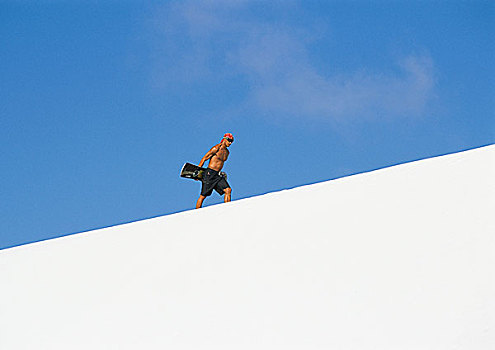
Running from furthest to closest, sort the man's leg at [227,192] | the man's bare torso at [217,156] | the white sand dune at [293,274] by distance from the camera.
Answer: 1. the man's bare torso at [217,156]
2. the man's leg at [227,192]
3. the white sand dune at [293,274]

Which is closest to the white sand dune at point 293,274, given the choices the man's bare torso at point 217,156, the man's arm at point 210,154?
the man's bare torso at point 217,156

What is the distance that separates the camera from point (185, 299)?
595 cm

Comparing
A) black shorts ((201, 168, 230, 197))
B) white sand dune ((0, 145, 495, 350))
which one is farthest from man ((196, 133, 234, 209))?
white sand dune ((0, 145, 495, 350))

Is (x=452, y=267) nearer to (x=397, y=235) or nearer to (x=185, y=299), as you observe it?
(x=397, y=235)

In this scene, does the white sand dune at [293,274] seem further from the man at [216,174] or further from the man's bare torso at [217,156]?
the man's bare torso at [217,156]

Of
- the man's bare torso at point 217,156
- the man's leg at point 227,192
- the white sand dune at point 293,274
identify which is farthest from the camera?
the man's bare torso at point 217,156

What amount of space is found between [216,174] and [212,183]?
0.42ft

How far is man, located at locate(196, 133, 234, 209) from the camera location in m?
9.14

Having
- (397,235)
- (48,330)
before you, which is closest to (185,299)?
(48,330)

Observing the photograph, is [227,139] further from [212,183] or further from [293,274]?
[293,274]

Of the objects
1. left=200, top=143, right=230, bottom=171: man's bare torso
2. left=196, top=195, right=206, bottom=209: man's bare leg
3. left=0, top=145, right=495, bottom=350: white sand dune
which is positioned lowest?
left=0, top=145, right=495, bottom=350: white sand dune

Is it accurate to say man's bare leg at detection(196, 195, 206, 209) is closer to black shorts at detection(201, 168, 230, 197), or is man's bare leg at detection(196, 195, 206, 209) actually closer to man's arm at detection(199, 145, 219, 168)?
black shorts at detection(201, 168, 230, 197)

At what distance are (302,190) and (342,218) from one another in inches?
33.8

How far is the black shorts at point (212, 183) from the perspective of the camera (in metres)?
9.15
